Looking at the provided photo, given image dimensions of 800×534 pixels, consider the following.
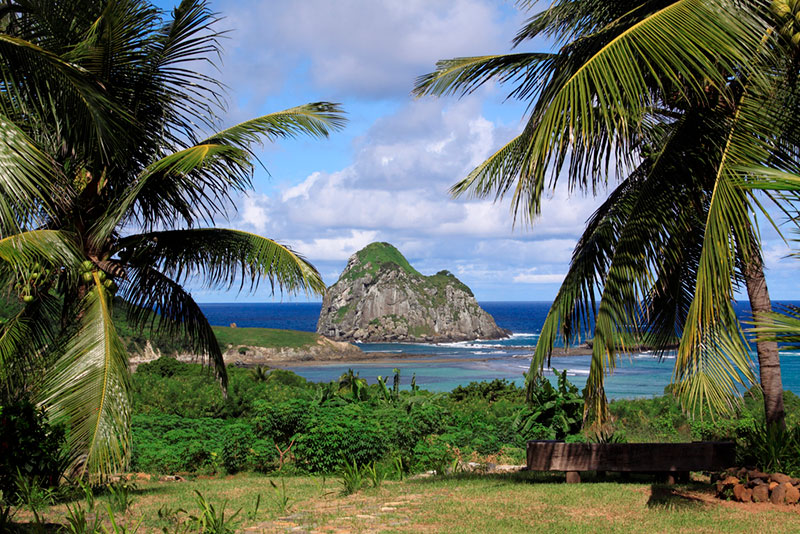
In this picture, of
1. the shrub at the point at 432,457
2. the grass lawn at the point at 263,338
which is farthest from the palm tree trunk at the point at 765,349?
the grass lawn at the point at 263,338

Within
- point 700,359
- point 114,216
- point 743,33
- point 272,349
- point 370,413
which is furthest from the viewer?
point 272,349

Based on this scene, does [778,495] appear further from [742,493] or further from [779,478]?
[742,493]

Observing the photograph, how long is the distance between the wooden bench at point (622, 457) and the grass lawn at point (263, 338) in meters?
59.5

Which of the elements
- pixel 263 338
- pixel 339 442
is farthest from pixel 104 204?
pixel 263 338

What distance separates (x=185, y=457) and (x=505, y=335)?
9305 cm

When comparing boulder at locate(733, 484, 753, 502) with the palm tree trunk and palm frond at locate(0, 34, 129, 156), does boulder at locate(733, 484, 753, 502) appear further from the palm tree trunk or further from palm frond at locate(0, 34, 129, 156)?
palm frond at locate(0, 34, 129, 156)

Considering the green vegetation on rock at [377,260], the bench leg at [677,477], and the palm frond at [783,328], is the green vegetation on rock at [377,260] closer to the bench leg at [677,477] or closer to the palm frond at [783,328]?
the bench leg at [677,477]

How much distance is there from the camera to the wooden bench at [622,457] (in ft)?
27.9

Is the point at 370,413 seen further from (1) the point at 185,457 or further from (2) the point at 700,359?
(2) the point at 700,359

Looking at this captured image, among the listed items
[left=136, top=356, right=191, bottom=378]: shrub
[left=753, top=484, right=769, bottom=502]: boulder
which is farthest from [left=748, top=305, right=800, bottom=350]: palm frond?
[left=136, top=356, right=191, bottom=378]: shrub

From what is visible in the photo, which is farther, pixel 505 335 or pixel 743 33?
pixel 505 335

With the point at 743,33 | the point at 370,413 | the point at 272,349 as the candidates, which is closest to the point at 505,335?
the point at 272,349

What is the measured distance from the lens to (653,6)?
7.53 meters

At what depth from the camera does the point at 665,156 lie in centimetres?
817
